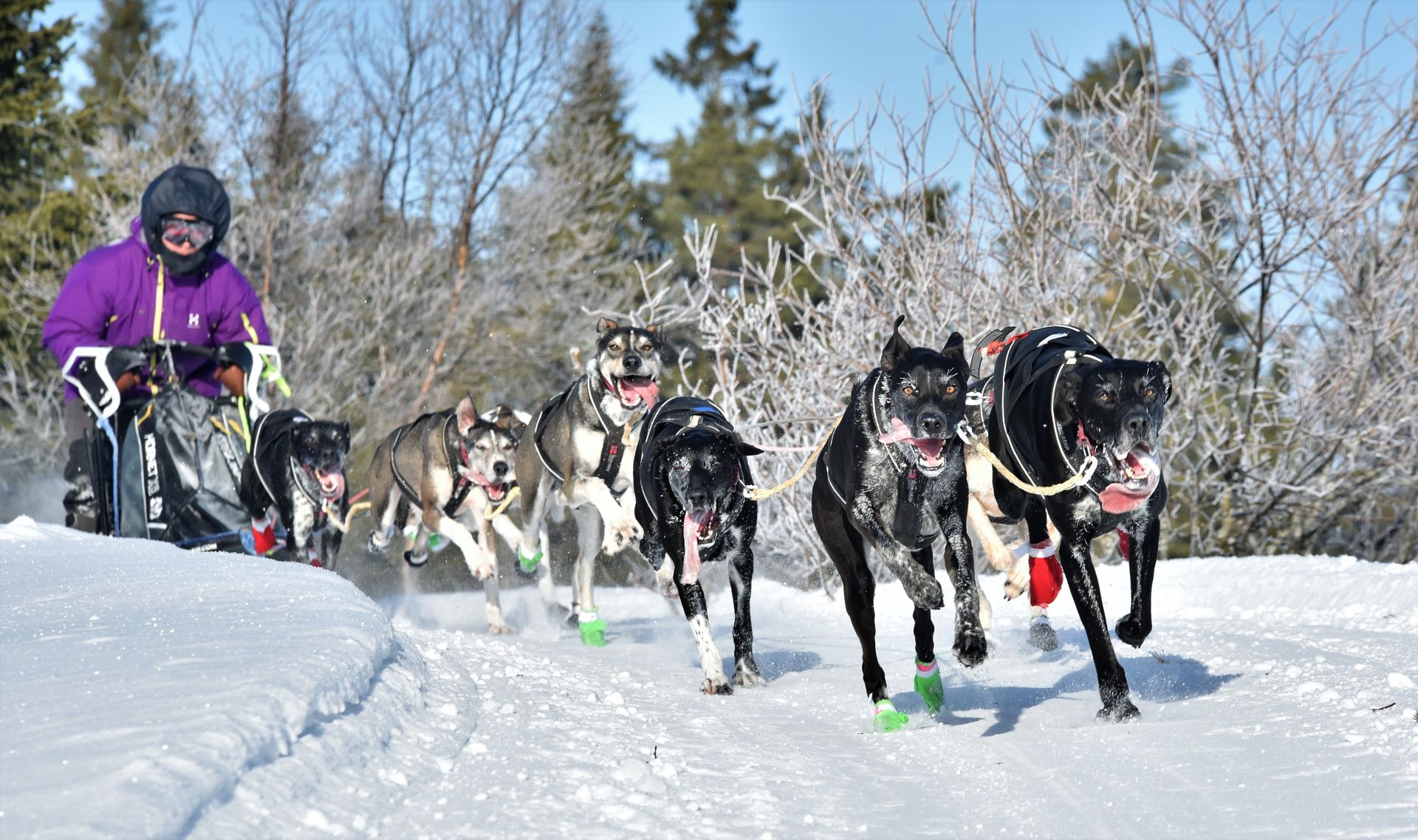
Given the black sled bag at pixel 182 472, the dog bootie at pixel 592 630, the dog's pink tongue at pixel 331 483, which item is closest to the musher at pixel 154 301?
the black sled bag at pixel 182 472

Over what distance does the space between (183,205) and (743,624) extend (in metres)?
3.90

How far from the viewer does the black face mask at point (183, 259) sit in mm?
7641

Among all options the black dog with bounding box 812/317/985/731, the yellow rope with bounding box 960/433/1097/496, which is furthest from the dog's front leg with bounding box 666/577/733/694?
the yellow rope with bounding box 960/433/1097/496

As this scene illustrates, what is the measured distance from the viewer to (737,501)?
6.14 m

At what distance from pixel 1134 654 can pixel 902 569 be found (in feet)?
5.79

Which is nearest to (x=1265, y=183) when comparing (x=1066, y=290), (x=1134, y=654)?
(x=1066, y=290)

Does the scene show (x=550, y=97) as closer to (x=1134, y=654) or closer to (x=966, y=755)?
(x=1134, y=654)

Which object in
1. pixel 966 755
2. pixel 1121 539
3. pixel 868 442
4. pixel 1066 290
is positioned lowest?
pixel 966 755

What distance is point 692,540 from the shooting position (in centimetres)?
593

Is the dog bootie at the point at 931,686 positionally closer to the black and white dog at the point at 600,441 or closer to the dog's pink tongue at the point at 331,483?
the black and white dog at the point at 600,441

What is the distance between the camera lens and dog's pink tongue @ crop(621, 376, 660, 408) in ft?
25.2

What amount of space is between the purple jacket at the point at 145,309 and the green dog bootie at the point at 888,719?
4.58 m

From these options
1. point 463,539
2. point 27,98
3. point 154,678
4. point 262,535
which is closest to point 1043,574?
point 463,539

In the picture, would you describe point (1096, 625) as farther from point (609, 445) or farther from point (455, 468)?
point (455, 468)
